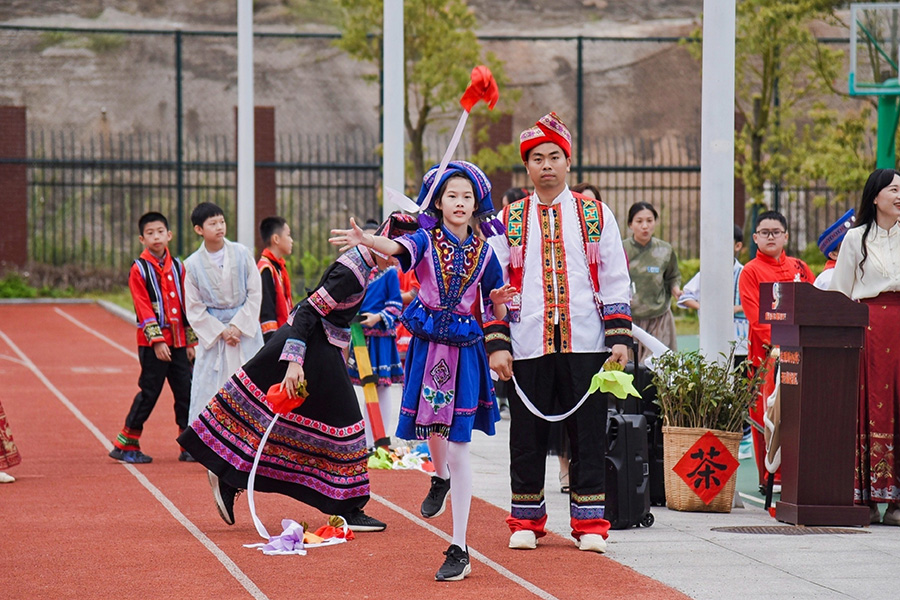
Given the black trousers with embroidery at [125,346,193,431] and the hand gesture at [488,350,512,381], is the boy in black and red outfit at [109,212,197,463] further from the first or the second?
the hand gesture at [488,350,512,381]

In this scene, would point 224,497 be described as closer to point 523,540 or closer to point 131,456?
point 523,540

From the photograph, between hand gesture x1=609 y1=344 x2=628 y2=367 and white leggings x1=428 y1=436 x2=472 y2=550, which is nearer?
white leggings x1=428 y1=436 x2=472 y2=550

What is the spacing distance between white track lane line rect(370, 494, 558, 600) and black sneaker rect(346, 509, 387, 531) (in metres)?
0.28

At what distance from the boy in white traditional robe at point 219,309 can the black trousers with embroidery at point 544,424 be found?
343 cm

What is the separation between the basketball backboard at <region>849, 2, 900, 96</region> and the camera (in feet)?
63.1

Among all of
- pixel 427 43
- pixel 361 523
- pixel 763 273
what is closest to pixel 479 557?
pixel 361 523

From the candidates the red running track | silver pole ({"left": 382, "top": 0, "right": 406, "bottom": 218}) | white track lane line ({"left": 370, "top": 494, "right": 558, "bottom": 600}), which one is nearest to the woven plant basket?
the red running track

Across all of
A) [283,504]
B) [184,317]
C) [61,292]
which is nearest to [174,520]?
[283,504]

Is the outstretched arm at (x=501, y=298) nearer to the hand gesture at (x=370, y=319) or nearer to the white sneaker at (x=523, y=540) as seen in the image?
the white sneaker at (x=523, y=540)

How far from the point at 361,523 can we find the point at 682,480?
6.53 feet

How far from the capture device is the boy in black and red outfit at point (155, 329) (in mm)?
9828

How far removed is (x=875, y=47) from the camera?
20844mm

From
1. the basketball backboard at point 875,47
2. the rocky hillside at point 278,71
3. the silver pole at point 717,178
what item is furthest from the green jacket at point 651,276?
the rocky hillside at point 278,71

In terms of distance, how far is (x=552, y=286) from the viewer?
649 cm
